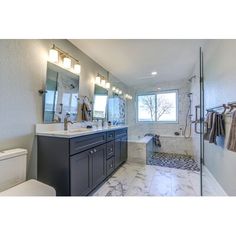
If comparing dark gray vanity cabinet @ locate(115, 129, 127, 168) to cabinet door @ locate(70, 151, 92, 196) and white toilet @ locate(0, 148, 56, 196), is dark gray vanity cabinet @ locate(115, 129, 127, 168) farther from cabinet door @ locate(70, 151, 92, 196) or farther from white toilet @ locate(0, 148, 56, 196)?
white toilet @ locate(0, 148, 56, 196)

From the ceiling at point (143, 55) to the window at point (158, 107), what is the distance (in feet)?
3.02

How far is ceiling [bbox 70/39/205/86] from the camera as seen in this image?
236 cm

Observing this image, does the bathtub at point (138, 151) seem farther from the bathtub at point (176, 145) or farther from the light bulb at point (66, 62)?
the light bulb at point (66, 62)

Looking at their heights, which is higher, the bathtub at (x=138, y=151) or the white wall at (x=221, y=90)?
the white wall at (x=221, y=90)

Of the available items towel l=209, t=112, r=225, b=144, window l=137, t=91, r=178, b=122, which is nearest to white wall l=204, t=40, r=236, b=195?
towel l=209, t=112, r=225, b=144

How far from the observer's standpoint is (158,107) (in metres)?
5.05

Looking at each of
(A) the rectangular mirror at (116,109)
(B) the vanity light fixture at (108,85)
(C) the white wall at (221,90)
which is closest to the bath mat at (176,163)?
(C) the white wall at (221,90)

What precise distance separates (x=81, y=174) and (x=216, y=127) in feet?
5.82

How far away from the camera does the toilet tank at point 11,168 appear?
1.31m

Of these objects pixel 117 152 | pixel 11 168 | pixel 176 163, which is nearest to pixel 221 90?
pixel 117 152

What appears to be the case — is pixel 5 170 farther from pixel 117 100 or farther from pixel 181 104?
pixel 181 104
